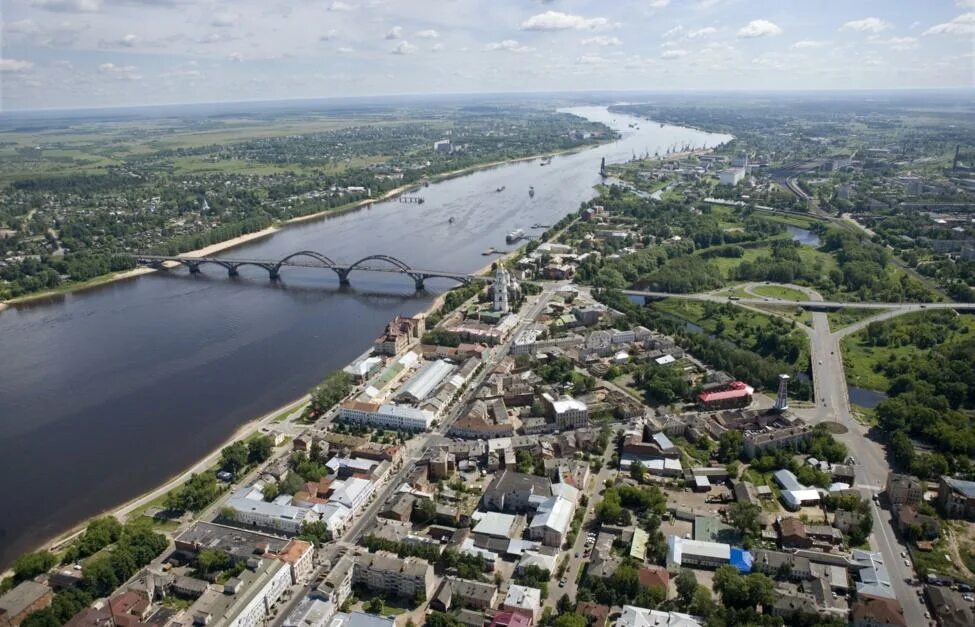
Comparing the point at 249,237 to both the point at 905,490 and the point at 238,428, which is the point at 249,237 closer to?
the point at 238,428

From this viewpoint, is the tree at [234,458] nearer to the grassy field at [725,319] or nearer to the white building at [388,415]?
the white building at [388,415]

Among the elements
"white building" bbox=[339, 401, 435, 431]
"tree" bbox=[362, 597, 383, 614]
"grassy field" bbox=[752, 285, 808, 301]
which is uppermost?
"grassy field" bbox=[752, 285, 808, 301]

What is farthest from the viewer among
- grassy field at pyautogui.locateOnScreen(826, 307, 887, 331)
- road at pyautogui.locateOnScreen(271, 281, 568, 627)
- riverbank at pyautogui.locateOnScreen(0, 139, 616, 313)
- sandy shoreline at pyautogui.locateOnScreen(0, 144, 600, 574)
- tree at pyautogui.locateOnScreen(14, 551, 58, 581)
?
riverbank at pyautogui.locateOnScreen(0, 139, 616, 313)

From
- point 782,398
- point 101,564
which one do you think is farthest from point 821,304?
point 101,564

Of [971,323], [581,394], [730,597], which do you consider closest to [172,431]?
[581,394]

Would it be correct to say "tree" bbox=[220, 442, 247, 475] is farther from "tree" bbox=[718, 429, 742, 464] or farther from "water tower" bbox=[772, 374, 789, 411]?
"water tower" bbox=[772, 374, 789, 411]

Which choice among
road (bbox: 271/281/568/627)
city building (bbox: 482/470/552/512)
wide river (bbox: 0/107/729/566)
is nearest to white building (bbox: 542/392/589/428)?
road (bbox: 271/281/568/627)

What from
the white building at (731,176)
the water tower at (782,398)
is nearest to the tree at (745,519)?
the water tower at (782,398)

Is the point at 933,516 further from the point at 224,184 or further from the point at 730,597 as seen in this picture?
the point at 224,184
